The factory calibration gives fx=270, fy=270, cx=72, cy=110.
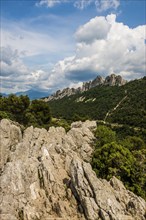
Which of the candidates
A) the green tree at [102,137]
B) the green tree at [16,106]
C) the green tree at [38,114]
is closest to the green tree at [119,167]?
the green tree at [102,137]

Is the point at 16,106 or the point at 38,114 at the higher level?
the point at 16,106

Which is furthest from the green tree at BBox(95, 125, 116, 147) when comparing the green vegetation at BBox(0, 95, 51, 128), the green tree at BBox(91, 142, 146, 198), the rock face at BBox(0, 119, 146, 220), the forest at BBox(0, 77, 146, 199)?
the green vegetation at BBox(0, 95, 51, 128)

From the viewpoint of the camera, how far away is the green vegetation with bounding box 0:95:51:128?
8627 cm

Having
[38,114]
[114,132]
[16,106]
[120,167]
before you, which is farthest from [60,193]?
[16,106]

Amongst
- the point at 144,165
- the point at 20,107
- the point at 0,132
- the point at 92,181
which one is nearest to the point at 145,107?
the point at 20,107

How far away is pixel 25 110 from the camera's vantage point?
90.8 m

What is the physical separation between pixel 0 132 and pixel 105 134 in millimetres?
27346

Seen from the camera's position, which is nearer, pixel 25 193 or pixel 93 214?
pixel 93 214

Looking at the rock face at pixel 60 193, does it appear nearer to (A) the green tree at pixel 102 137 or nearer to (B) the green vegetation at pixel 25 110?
(A) the green tree at pixel 102 137

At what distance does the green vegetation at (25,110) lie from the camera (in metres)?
86.3

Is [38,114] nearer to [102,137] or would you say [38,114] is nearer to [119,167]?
[102,137]

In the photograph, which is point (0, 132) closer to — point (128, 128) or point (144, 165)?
point (144, 165)

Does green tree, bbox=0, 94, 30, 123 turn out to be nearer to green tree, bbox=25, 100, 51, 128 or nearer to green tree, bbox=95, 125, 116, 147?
green tree, bbox=25, 100, 51, 128

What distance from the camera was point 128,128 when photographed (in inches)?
5556
